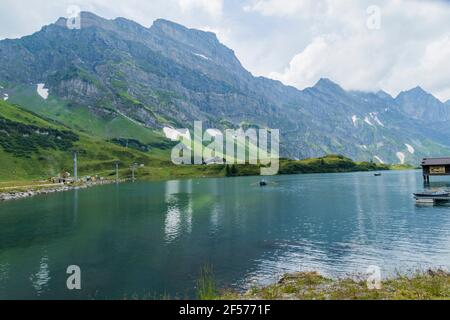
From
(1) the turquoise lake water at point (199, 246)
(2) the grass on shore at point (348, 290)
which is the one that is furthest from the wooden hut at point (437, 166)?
(2) the grass on shore at point (348, 290)

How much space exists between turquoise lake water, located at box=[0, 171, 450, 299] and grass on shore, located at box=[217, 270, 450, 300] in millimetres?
6532

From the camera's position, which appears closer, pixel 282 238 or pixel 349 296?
pixel 349 296

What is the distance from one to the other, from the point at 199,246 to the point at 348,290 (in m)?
34.1

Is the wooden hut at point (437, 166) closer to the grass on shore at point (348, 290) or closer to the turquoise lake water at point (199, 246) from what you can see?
the turquoise lake water at point (199, 246)

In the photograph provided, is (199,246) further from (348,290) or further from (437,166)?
(437,166)

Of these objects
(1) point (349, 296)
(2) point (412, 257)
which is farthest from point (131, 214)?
(1) point (349, 296)

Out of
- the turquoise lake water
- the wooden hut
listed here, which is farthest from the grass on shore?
the wooden hut

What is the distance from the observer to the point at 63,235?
244 ft

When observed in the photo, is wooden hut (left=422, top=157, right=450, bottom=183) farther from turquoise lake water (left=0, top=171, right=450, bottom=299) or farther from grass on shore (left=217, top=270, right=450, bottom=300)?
grass on shore (left=217, top=270, right=450, bottom=300)

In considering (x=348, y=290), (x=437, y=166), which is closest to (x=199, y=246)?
(x=348, y=290)

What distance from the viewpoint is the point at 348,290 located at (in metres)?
31.1

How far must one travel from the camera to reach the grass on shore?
28.3 metres
